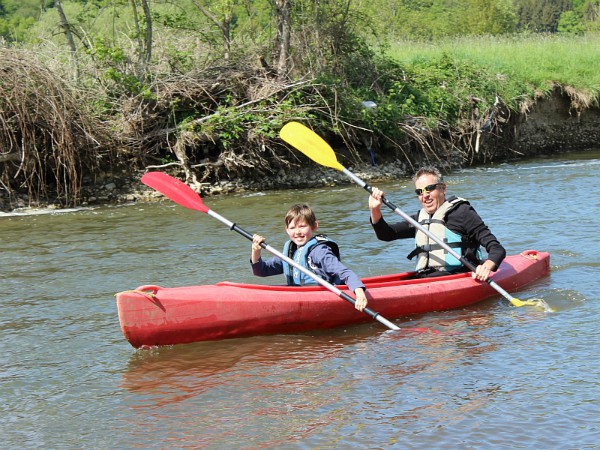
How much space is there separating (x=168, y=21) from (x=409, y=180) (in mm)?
4370

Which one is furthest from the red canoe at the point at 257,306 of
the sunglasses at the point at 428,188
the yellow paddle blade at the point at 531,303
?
the sunglasses at the point at 428,188

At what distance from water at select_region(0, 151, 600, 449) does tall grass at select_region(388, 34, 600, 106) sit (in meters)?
7.85

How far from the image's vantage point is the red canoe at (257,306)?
4.84 m

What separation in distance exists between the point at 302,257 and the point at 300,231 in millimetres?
174

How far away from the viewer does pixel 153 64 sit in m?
12.1

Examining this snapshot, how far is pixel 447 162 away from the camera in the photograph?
13.1 m

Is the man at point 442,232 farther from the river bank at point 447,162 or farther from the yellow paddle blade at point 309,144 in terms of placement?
the river bank at point 447,162

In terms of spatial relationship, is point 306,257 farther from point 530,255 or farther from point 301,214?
point 530,255

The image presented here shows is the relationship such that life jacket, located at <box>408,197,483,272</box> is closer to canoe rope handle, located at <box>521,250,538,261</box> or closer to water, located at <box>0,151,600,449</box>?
water, located at <box>0,151,600,449</box>

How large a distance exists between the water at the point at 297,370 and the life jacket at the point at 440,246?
36 centimetres

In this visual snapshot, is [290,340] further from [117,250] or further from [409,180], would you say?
[409,180]

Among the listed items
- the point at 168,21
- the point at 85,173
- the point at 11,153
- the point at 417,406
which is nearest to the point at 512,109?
the point at 168,21

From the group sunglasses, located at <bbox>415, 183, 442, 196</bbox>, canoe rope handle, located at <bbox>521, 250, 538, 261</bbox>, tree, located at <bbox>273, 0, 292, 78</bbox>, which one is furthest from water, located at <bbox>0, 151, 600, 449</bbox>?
tree, located at <bbox>273, 0, 292, 78</bbox>

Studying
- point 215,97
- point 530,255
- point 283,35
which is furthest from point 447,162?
point 530,255
